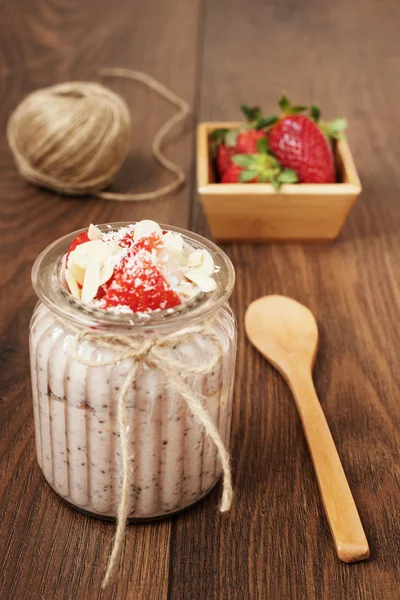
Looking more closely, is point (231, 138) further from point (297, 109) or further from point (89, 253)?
point (89, 253)

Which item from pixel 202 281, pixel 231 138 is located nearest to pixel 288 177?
pixel 231 138

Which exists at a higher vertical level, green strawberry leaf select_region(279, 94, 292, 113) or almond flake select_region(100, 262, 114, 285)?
almond flake select_region(100, 262, 114, 285)

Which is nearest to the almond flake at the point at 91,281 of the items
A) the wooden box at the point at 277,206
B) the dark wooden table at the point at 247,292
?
the dark wooden table at the point at 247,292

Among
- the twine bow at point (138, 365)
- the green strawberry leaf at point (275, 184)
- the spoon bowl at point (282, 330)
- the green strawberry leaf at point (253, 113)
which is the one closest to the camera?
the twine bow at point (138, 365)

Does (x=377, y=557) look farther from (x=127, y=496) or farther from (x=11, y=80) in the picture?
(x=11, y=80)

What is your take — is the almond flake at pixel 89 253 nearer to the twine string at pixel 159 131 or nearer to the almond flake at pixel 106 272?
the almond flake at pixel 106 272

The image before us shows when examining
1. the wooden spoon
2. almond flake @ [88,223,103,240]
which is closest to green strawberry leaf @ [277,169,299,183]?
the wooden spoon

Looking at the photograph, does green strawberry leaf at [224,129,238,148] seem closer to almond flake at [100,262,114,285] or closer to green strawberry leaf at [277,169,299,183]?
green strawberry leaf at [277,169,299,183]
